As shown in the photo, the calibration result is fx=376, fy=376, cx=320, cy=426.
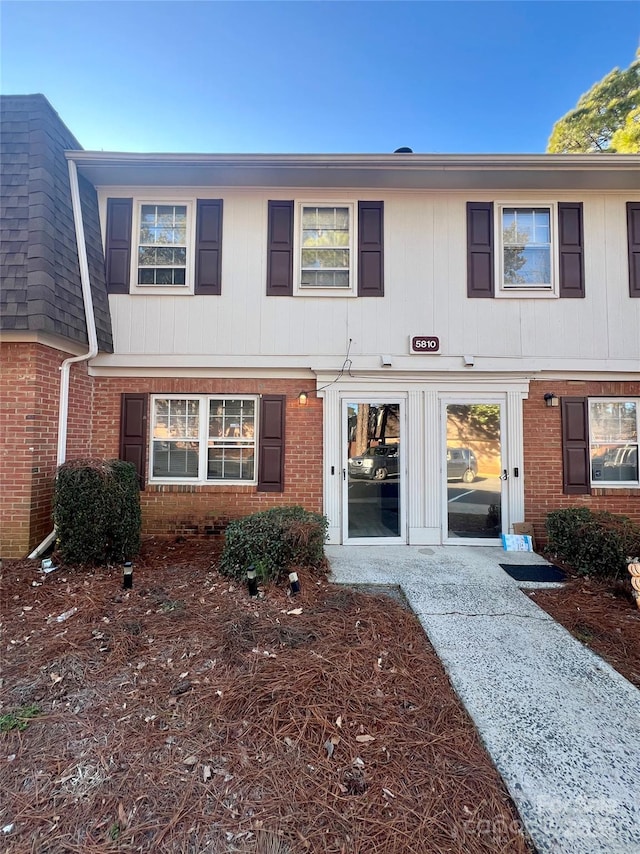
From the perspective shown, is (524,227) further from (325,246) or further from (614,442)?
(614,442)

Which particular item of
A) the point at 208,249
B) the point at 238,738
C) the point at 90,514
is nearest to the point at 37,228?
the point at 208,249

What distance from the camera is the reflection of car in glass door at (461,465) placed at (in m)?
5.84

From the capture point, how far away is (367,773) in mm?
1867

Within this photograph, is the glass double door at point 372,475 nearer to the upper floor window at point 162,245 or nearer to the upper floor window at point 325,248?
the upper floor window at point 325,248

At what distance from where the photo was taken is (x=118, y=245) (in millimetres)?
5883

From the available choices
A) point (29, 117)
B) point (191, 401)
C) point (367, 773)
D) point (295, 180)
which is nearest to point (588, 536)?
point (367, 773)

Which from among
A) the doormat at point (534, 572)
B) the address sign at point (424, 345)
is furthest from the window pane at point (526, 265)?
the doormat at point (534, 572)

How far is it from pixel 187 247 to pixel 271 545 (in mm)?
4730

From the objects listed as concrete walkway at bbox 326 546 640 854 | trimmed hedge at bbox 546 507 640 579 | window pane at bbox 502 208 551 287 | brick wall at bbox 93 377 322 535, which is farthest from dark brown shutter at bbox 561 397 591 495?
brick wall at bbox 93 377 322 535

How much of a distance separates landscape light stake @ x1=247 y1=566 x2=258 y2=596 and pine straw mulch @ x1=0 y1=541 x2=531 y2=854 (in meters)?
0.20

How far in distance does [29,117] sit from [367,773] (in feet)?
25.9

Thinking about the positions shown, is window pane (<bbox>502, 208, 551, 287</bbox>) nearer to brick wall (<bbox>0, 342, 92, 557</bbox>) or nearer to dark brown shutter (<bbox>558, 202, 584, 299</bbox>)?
dark brown shutter (<bbox>558, 202, 584, 299</bbox>)

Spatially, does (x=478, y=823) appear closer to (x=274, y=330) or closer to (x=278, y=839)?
(x=278, y=839)

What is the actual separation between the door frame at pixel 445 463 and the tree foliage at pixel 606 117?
11.2 m
